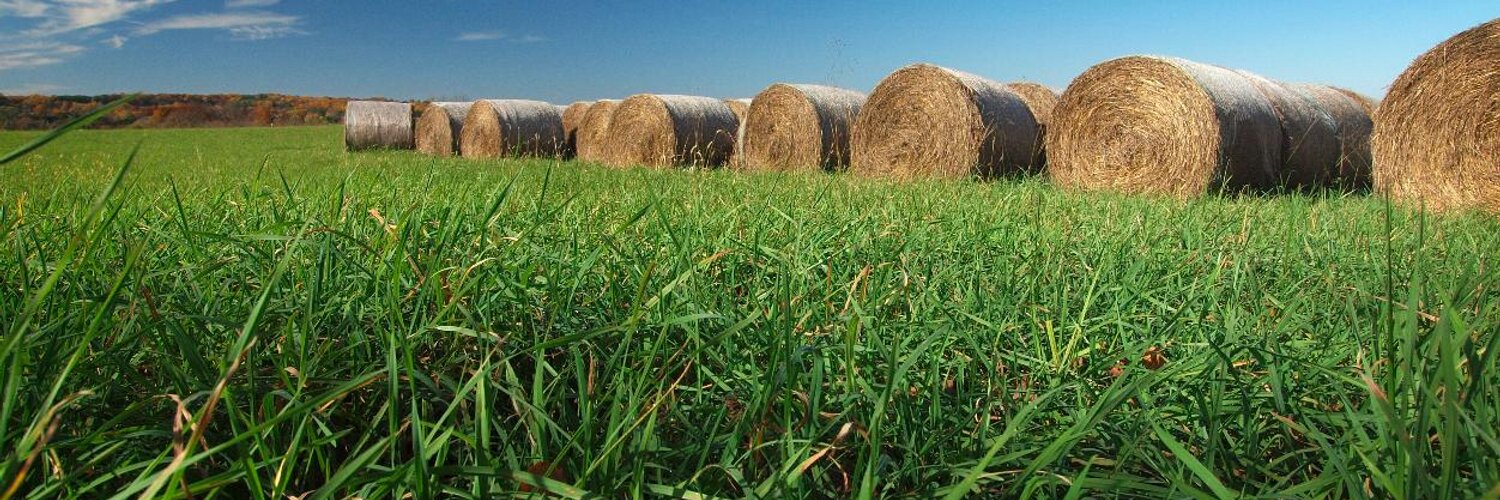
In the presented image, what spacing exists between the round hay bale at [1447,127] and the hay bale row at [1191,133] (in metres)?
0.73

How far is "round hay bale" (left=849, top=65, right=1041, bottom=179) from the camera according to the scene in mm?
8500

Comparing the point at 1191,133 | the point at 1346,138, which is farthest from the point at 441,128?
the point at 1346,138

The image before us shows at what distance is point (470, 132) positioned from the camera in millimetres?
15977

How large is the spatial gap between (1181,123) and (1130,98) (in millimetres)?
527

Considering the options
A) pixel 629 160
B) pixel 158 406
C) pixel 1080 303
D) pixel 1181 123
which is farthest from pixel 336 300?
pixel 629 160

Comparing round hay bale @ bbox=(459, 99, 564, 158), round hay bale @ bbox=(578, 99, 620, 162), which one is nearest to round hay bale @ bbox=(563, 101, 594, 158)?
round hay bale @ bbox=(459, 99, 564, 158)

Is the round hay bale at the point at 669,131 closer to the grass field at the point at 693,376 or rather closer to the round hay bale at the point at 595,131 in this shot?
the round hay bale at the point at 595,131

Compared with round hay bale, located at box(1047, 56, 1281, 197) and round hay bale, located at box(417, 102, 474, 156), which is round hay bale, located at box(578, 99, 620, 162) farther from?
round hay bale, located at box(1047, 56, 1281, 197)

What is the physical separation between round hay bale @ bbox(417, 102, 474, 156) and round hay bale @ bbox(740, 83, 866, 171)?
705 cm

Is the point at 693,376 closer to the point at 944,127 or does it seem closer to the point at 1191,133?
the point at 1191,133

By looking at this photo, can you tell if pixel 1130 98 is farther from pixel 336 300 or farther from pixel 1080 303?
pixel 336 300

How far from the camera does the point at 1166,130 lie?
7.39 meters

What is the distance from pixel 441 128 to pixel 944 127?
35.5ft

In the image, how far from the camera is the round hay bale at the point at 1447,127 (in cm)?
617
